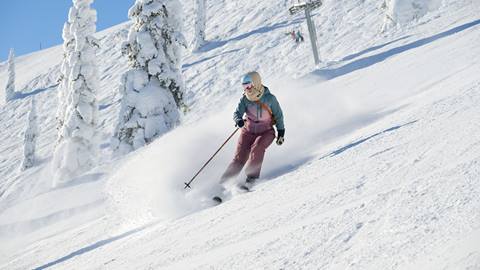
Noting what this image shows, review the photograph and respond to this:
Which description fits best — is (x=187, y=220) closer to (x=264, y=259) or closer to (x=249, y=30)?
(x=264, y=259)

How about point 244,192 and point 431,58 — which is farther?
point 431,58

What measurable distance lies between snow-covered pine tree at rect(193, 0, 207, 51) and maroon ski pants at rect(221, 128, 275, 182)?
152ft

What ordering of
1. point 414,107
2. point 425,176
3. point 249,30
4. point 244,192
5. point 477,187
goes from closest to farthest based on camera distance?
point 477,187 → point 425,176 → point 244,192 → point 414,107 → point 249,30

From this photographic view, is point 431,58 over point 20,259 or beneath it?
over

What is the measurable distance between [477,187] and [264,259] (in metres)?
1.60

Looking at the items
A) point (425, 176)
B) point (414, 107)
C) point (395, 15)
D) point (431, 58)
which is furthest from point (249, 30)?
point (425, 176)

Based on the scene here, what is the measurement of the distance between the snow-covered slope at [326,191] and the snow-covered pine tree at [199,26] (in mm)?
37160

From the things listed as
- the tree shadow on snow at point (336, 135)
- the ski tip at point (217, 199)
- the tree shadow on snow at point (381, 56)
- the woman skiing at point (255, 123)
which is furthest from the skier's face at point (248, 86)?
the tree shadow on snow at point (381, 56)

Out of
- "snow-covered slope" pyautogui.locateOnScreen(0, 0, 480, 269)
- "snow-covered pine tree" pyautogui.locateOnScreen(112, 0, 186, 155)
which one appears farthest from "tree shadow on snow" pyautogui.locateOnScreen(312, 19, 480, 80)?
"snow-covered pine tree" pyautogui.locateOnScreen(112, 0, 186, 155)

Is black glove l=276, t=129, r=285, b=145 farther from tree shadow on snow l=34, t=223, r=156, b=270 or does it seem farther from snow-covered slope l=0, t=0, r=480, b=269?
tree shadow on snow l=34, t=223, r=156, b=270

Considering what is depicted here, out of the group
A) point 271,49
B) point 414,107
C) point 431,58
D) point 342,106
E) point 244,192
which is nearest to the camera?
point 244,192

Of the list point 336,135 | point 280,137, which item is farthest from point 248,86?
point 336,135

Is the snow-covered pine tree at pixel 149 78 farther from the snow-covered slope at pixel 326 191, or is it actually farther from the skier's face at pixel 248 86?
the skier's face at pixel 248 86

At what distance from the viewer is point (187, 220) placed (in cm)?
570
